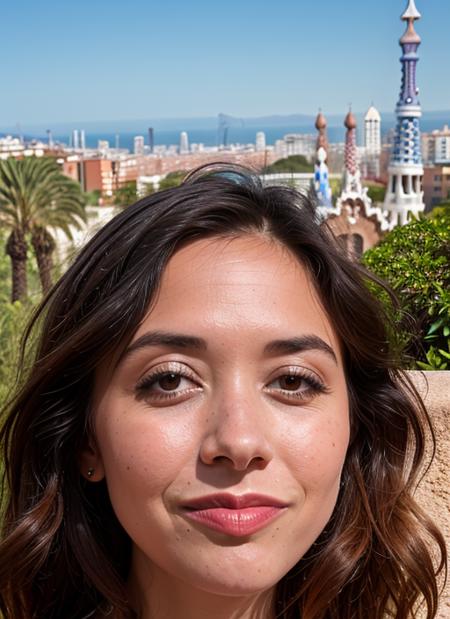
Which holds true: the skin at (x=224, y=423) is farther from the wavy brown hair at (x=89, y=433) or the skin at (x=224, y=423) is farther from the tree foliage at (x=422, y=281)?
the tree foliage at (x=422, y=281)

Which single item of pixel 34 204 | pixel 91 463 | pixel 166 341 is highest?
pixel 166 341

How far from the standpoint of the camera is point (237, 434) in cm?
144

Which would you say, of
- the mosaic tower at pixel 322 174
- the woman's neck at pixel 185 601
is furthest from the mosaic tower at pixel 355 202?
the woman's neck at pixel 185 601

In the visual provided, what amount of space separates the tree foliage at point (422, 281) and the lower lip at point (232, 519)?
1.49 meters

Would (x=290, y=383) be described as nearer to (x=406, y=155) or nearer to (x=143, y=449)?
(x=143, y=449)

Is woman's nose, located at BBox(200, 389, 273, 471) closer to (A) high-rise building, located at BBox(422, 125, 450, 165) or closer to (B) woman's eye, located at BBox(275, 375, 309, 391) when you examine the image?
(B) woman's eye, located at BBox(275, 375, 309, 391)

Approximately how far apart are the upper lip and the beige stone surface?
105 cm

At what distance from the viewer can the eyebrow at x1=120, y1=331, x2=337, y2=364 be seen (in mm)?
1534

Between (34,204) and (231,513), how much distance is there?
19.2 m

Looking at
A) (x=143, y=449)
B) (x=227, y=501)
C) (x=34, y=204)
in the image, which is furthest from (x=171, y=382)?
(x=34, y=204)

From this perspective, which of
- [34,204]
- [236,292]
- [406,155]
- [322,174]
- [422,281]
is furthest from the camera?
[322,174]

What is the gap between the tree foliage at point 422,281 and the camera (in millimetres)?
3162

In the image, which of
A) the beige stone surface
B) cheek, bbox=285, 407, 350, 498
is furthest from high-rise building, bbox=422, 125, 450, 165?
cheek, bbox=285, 407, 350, 498

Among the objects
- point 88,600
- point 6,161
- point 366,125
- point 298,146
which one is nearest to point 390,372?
point 88,600
